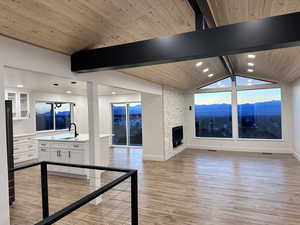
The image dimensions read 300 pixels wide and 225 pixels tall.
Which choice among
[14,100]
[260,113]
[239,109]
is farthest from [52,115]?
[260,113]

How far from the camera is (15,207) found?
3365mm

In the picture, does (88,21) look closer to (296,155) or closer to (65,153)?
(65,153)

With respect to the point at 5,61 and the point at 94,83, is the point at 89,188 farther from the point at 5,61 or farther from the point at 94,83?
the point at 5,61

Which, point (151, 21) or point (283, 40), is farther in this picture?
point (151, 21)

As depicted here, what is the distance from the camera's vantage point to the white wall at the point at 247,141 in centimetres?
712

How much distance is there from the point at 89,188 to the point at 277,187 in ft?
12.6

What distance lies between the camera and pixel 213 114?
8.41 m

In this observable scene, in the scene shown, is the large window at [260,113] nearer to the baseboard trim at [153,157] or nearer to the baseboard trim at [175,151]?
the baseboard trim at [175,151]

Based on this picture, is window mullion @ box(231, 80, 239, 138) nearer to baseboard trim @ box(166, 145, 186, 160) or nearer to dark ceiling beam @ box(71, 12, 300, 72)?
baseboard trim @ box(166, 145, 186, 160)

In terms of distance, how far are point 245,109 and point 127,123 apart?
5.08 m

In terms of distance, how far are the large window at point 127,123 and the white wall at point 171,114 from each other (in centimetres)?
192

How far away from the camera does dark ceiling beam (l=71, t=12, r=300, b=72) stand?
6.00 feet

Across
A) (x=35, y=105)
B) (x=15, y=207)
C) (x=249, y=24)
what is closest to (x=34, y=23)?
(x=249, y=24)

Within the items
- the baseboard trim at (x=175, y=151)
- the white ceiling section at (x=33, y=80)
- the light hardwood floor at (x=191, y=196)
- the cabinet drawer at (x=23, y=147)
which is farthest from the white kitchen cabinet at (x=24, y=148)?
the baseboard trim at (x=175, y=151)
